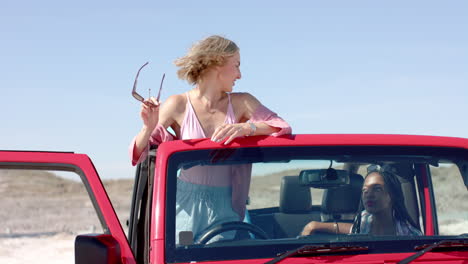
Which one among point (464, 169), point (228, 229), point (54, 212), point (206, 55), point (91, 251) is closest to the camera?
point (91, 251)

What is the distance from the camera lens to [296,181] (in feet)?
13.5

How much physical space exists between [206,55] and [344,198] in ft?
3.40

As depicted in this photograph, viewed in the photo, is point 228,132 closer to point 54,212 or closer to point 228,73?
point 228,73

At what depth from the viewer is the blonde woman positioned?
384 cm

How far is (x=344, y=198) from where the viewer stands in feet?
13.2

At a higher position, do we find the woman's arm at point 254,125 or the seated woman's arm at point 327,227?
the woman's arm at point 254,125

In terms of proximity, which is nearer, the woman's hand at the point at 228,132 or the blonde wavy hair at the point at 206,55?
the woman's hand at the point at 228,132

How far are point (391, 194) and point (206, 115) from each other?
1.00 metres

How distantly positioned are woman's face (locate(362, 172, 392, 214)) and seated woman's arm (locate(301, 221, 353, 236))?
0.20 meters

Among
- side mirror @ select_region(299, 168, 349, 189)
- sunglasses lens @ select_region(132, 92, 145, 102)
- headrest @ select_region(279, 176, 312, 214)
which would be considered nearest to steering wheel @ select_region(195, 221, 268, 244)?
headrest @ select_region(279, 176, 312, 214)

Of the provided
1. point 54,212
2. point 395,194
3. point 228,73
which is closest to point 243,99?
point 228,73

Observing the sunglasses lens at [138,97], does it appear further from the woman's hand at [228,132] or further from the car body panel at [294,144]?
the woman's hand at [228,132]

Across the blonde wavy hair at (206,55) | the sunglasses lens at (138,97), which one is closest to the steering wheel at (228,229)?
the sunglasses lens at (138,97)

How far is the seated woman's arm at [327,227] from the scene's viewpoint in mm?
3795
